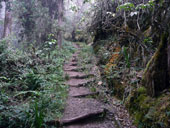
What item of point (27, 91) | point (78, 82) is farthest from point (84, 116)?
point (78, 82)

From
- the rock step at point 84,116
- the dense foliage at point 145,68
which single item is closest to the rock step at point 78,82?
the dense foliage at point 145,68

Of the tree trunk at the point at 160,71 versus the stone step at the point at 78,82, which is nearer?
the tree trunk at the point at 160,71

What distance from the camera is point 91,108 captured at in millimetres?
3928

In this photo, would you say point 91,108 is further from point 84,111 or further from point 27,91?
point 27,91

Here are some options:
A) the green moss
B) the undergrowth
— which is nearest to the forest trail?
the undergrowth

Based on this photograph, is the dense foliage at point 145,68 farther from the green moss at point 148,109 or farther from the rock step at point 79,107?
the rock step at point 79,107

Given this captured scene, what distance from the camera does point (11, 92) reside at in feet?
13.9

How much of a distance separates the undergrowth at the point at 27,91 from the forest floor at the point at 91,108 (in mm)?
289

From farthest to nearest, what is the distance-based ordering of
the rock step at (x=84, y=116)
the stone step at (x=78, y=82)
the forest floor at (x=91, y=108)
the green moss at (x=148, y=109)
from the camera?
1. the stone step at (x=78, y=82)
2. the forest floor at (x=91, y=108)
3. the rock step at (x=84, y=116)
4. the green moss at (x=148, y=109)

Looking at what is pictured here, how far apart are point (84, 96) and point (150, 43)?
2.58m

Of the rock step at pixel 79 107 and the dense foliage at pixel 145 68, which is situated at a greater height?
the dense foliage at pixel 145 68

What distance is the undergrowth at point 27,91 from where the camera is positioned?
292 cm

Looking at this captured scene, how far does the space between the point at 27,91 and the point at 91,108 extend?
171 cm

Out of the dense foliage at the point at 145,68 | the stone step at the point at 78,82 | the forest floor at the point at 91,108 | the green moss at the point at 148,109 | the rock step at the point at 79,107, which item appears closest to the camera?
the green moss at the point at 148,109
